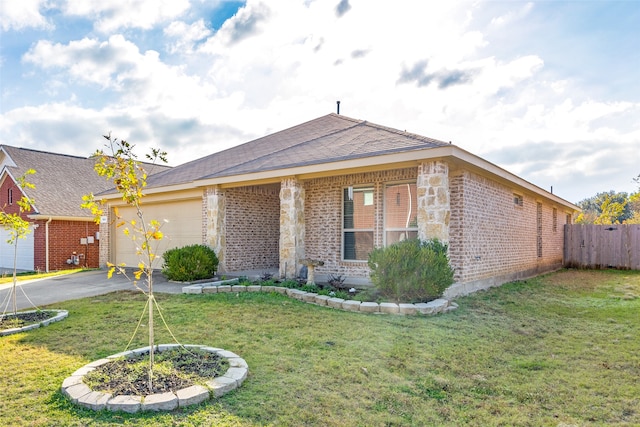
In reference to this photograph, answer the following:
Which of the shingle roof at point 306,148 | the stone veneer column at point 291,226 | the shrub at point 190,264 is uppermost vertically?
the shingle roof at point 306,148

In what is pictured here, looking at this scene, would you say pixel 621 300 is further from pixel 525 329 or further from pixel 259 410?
pixel 259 410

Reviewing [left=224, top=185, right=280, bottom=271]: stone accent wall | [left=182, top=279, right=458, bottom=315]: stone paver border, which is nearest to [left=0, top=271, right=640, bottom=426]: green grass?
[left=182, top=279, right=458, bottom=315]: stone paver border

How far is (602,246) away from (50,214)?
23254mm

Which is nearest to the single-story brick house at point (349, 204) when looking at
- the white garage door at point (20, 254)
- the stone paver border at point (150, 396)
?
the stone paver border at point (150, 396)

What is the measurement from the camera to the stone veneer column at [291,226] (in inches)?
369

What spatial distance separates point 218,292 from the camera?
336 inches

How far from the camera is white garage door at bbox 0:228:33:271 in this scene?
17219 mm

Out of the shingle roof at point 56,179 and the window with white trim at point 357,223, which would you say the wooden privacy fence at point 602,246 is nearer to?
the window with white trim at point 357,223

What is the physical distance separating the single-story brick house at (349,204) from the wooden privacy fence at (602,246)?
158 inches

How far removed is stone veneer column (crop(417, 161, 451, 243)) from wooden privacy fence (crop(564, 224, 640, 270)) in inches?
501

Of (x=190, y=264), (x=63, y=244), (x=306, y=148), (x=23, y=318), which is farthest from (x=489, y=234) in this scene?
(x=63, y=244)

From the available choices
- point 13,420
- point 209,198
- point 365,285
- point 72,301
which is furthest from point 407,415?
point 209,198

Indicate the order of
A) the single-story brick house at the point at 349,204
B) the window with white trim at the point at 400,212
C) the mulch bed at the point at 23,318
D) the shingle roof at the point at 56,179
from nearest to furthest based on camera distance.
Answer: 1. the mulch bed at the point at 23,318
2. the single-story brick house at the point at 349,204
3. the window with white trim at the point at 400,212
4. the shingle roof at the point at 56,179

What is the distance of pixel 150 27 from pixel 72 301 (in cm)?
650
